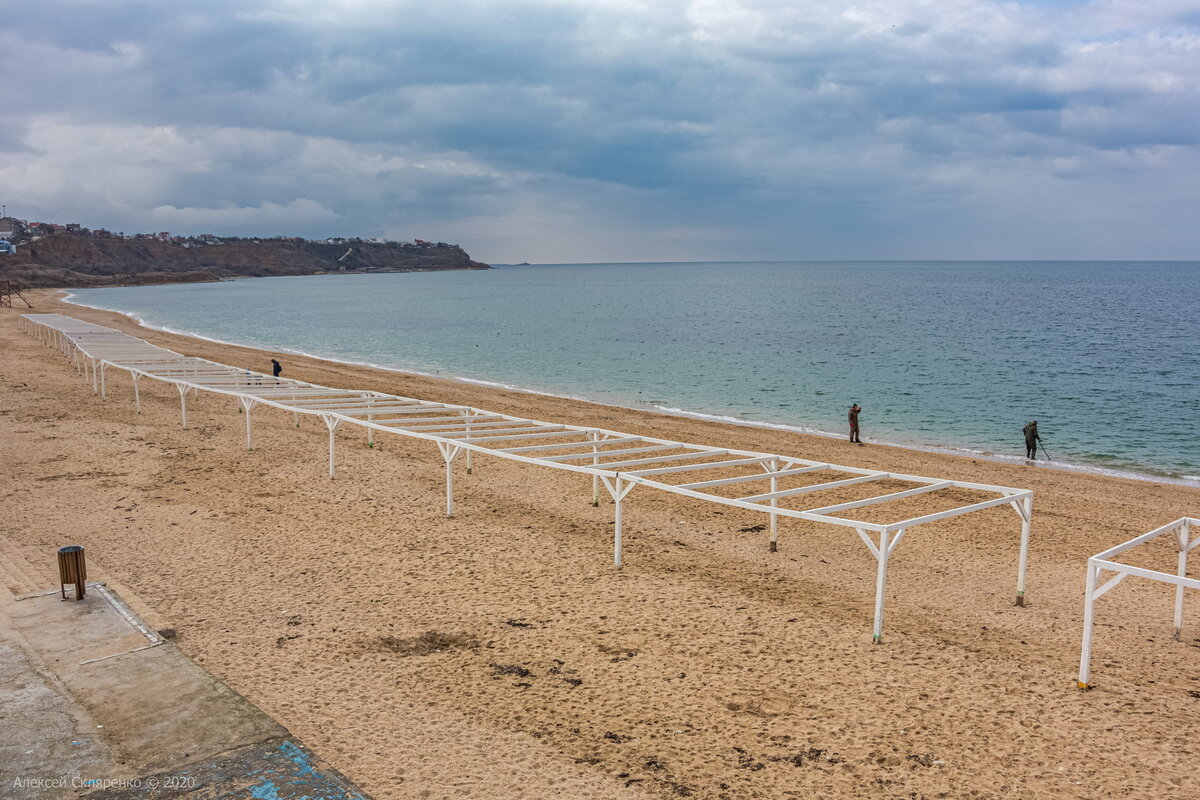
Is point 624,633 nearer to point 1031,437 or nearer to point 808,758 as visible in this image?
point 808,758

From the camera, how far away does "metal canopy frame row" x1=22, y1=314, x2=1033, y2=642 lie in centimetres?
1095

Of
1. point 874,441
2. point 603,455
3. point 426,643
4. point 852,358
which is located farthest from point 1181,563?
point 852,358

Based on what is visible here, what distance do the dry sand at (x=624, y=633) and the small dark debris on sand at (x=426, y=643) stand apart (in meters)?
0.05

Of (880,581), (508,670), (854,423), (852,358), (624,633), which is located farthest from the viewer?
(852,358)

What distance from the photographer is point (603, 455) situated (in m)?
14.5

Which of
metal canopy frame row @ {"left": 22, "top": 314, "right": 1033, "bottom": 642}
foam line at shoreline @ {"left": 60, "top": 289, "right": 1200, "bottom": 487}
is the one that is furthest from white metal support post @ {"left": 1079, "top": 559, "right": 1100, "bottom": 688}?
foam line at shoreline @ {"left": 60, "top": 289, "right": 1200, "bottom": 487}

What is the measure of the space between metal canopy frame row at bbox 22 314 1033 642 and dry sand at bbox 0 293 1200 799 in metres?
0.76

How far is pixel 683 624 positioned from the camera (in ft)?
33.1

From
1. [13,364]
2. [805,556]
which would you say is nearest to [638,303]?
[13,364]

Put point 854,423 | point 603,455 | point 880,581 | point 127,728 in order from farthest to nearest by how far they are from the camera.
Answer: point 854,423 < point 603,455 < point 880,581 < point 127,728

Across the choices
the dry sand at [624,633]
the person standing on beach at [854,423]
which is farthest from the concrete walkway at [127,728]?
the person standing on beach at [854,423]

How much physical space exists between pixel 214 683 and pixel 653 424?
21910mm

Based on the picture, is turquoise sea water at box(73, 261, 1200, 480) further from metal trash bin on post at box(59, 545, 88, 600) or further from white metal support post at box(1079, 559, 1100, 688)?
metal trash bin on post at box(59, 545, 88, 600)

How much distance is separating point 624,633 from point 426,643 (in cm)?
237
